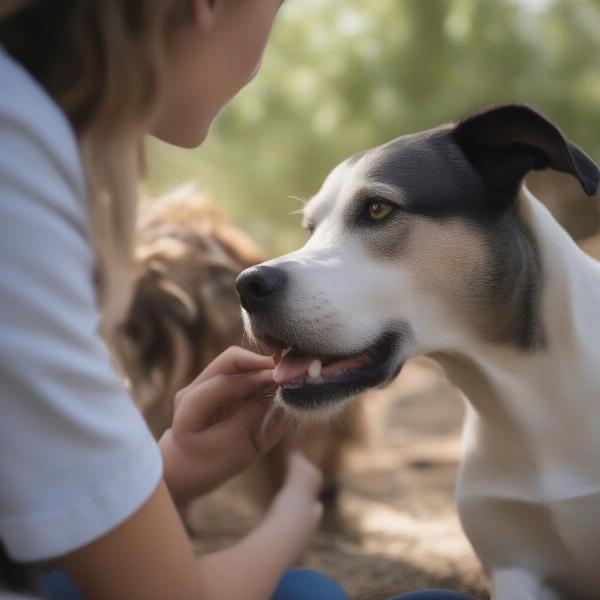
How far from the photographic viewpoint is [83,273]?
1.01 m

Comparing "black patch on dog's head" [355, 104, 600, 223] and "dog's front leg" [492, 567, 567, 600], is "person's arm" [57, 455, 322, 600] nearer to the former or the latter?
"dog's front leg" [492, 567, 567, 600]

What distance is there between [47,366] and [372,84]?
480cm

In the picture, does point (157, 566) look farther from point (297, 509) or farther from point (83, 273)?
point (297, 509)

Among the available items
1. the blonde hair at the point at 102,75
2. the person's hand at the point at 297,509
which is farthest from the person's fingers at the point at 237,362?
the blonde hair at the point at 102,75

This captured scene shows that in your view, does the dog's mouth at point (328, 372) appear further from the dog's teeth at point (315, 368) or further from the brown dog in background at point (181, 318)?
the brown dog in background at point (181, 318)

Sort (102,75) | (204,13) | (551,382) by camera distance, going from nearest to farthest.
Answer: (102,75)
(204,13)
(551,382)

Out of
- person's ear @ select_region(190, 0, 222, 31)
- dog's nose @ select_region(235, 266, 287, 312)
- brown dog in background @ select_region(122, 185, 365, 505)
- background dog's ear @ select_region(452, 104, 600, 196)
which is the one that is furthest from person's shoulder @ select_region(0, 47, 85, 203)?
brown dog in background @ select_region(122, 185, 365, 505)

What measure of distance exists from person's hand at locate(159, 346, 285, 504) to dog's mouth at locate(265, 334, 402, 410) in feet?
0.14

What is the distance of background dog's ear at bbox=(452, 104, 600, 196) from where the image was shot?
5.32ft

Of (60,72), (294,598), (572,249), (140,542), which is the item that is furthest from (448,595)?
(60,72)

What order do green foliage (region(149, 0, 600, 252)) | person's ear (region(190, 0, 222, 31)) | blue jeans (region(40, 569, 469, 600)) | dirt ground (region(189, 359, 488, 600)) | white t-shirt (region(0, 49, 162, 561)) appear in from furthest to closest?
green foliage (region(149, 0, 600, 252))
dirt ground (region(189, 359, 488, 600))
blue jeans (region(40, 569, 469, 600))
person's ear (region(190, 0, 222, 31))
white t-shirt (region(0, 49, 162, 561))

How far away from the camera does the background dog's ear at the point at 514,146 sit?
5.32ft

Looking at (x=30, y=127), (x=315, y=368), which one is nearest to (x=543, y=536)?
(x=315, y=368)

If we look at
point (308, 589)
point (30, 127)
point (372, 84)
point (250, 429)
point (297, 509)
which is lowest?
point (372, 84)
